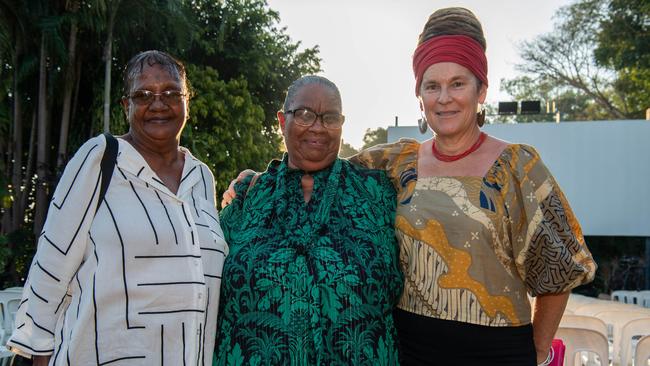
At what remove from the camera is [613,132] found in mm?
14945

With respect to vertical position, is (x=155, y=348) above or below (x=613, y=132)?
below

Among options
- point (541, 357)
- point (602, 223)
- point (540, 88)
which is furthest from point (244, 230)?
point (540, 88)

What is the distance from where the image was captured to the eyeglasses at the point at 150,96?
259 centimetres

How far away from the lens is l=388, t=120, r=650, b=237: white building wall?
14812 mm

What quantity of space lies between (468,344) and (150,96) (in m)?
1.66

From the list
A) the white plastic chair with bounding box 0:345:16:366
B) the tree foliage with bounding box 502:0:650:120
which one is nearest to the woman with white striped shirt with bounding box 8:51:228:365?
the white plastic chair with bounding box 0:345:16:366

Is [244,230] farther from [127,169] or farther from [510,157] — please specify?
[510,157]

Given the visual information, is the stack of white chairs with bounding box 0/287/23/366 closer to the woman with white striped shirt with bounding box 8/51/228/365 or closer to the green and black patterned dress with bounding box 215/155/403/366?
the woman with white striped shirt with bounding box 8/51/228/365

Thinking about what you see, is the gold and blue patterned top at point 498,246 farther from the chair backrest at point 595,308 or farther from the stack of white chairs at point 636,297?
the stack of white chairs at point 636,297

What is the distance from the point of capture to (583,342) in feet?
16.8

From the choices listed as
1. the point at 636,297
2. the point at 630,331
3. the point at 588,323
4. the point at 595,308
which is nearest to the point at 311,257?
the point at 588,323

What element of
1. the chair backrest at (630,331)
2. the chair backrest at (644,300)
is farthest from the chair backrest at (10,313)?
the chair backrest at (644,300)

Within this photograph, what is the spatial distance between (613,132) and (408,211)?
14.0m

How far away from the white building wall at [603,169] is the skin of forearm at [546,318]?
1230 cm
